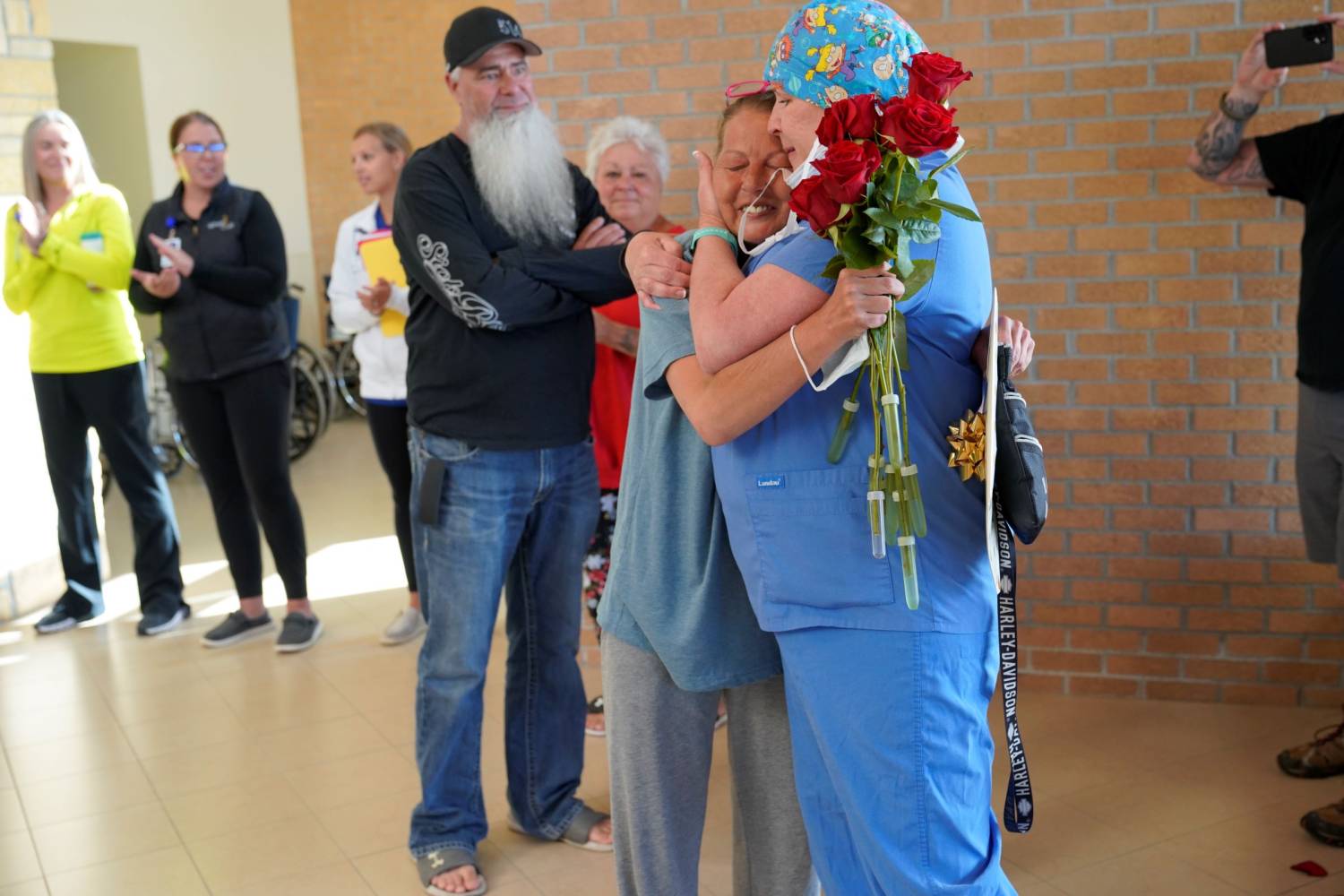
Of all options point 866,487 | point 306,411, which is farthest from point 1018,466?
point 306,411

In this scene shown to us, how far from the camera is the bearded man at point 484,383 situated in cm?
260

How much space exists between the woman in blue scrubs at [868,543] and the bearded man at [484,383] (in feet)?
3.09

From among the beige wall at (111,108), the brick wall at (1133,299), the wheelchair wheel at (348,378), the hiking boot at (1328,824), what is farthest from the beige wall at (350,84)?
the hiking boot at (1328,824)

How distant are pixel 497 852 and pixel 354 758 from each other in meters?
0.74

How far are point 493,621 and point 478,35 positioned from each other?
1239 millimetres

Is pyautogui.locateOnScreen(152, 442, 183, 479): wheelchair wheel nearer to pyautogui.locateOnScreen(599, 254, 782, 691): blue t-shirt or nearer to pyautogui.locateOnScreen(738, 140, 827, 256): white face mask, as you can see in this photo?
pyautogui.locateOnScreen(599, 254, 782, 691): blue t-shirt

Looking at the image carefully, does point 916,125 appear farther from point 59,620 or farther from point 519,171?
point 59,620

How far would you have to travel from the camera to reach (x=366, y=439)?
29.2 feet

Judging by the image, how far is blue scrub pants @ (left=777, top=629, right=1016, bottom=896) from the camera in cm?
165

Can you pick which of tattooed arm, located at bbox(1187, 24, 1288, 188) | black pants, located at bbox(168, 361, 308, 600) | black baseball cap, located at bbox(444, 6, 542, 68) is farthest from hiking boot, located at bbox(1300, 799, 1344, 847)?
black pants, located at bbox(168, 361, 308, 600)

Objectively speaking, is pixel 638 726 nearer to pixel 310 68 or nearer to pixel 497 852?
pixel 497 852

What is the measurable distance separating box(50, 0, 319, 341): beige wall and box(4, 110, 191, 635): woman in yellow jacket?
4.14 meters

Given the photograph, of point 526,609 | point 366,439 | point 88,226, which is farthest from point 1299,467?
point 366,439

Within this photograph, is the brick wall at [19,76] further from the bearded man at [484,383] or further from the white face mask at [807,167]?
the white face mask at [807,167]
